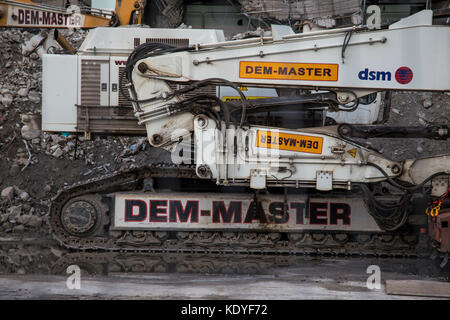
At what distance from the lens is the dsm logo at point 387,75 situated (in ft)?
29.0

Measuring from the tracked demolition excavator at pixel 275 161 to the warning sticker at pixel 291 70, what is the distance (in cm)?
1

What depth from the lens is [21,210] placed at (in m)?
12.8

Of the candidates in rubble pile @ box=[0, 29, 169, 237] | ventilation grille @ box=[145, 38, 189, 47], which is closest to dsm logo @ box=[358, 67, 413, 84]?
ventilation grille @ box=[145, 38, 189, 47]

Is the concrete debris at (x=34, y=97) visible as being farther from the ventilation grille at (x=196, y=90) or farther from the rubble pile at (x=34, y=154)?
the ventilation grille at (x=196, y=90)

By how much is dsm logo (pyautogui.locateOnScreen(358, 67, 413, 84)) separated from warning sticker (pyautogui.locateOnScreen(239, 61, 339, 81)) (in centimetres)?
36

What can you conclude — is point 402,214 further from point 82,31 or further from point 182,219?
point 82,31

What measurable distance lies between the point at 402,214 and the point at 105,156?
6474mm

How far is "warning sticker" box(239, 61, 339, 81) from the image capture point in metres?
8.99

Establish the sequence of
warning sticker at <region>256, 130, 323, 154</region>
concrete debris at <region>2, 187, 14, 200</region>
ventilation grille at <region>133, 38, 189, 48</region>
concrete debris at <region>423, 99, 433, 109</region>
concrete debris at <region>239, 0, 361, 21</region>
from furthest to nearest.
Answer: concrete debris at <region>423, 99, 433, 109</region> → concrete debris at <region>239, 0, 361, 21</region> → concrete debris at <region>2, 187, 14, 200</region> → ventilation grille at <region>133, 38, 189, 48</region> → warning sticker at <region>256, 130, 323, 154</region>

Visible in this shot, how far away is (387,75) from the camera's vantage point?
29.2 ft

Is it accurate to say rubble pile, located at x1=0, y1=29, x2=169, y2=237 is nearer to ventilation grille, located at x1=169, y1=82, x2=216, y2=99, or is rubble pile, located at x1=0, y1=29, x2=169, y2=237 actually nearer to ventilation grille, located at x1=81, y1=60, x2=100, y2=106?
ventilation grille, located at x1=81, y1=60, x2=100, y2=106

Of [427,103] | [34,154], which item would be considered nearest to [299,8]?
[427,103]
